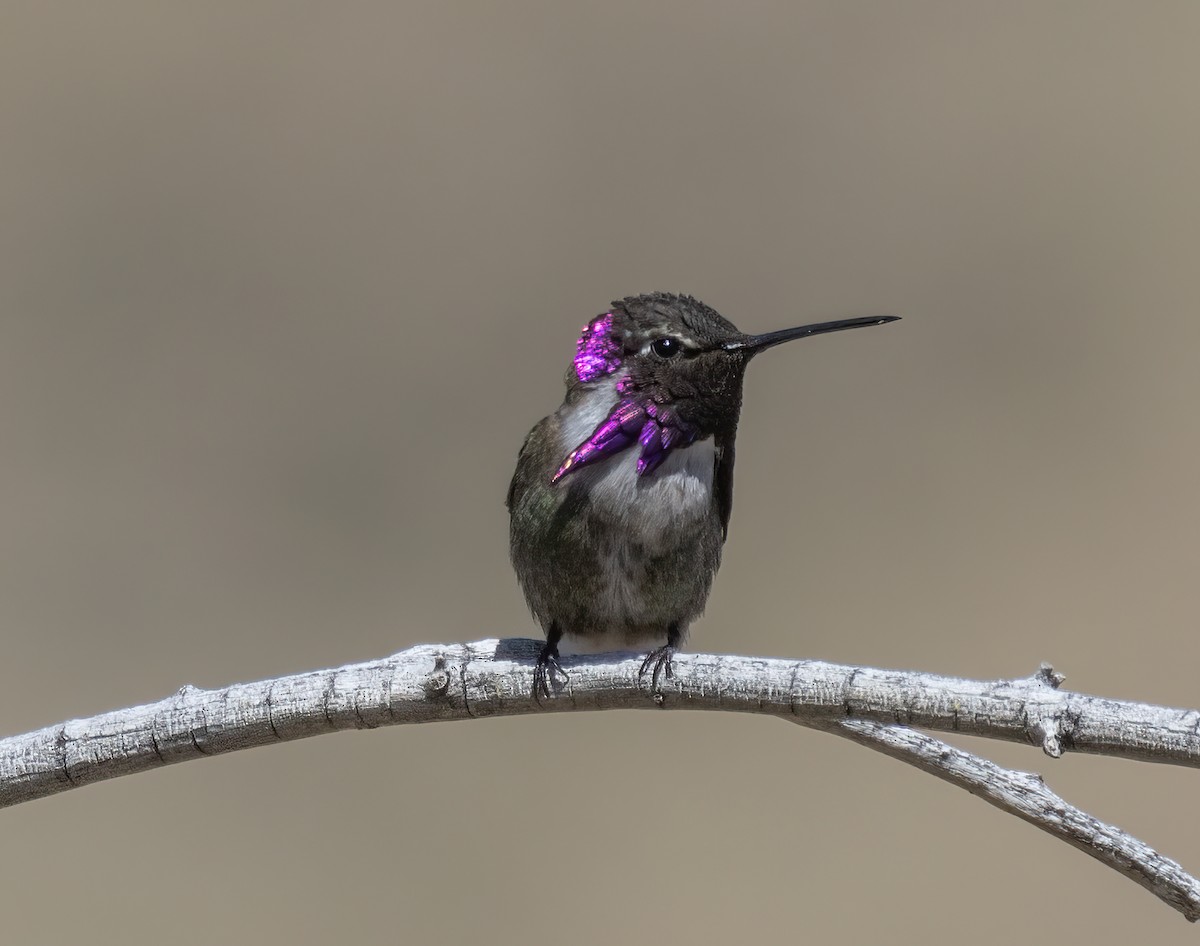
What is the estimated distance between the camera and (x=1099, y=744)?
5.16 feet

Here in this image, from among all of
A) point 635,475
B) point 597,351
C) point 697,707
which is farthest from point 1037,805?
point 597,351

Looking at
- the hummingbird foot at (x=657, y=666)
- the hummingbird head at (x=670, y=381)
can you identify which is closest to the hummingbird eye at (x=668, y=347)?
the hummingbird head at (x=670, y=381)

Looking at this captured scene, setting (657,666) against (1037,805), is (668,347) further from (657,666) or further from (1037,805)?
(1037,805)

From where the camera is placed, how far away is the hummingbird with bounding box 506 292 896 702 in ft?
7.41

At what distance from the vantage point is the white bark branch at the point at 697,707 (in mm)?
1609

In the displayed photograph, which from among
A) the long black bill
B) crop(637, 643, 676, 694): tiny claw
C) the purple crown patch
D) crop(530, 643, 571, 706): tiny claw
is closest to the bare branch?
crop(637, 643, 676, 694): tiny claw

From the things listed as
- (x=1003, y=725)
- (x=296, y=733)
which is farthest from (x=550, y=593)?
(x=1003, y=725)

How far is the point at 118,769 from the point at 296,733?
0.28 meters

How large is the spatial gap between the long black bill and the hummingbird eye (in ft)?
0.29

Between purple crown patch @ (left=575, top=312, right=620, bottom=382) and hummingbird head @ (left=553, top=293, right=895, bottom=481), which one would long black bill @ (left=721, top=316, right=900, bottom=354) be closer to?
hummingbird head @ (left=553, top=293, right=895, bottom=481)

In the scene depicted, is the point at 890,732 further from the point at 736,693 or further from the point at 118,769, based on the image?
the point at 118,769

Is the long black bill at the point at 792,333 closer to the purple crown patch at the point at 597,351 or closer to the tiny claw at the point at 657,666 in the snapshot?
the purple crown patch at the point at 597,351

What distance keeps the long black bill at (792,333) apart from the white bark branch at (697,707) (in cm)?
58

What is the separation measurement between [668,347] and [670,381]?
6 cm
